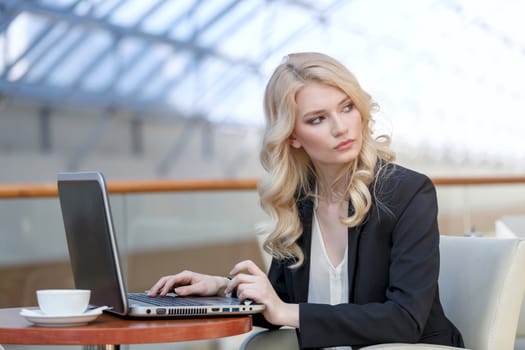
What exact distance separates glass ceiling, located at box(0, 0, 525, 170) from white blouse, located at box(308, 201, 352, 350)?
7.35 m

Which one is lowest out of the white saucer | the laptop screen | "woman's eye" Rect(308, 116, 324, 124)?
the white saucer

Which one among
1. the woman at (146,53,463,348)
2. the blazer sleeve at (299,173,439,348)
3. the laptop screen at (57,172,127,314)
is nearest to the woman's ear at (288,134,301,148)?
the woman at (146,53,463,348)

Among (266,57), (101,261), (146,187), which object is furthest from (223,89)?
(101,261)

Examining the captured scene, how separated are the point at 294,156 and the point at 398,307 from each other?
581 millimetres

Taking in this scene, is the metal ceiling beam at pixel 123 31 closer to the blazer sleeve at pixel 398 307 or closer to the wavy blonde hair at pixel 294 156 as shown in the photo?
the wavy blonde hair at pixel 294 156

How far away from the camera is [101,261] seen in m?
2.04

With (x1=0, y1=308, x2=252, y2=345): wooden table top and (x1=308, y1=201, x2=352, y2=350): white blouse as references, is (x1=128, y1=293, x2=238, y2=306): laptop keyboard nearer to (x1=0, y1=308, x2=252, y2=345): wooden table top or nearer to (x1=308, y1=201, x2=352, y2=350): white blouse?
(x1=0, y1=308, x2=252, y2=345): wooden table top

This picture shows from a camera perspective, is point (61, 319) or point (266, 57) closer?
point (61, 319)

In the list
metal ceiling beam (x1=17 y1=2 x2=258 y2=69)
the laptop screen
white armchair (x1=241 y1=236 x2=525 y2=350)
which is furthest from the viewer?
metal ceiling beam (x1=17 y1=2 x2=258 y2=69)

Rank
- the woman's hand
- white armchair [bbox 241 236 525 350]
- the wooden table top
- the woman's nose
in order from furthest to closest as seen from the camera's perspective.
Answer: white armchair [bbox 241 236 525 350]
the woman's nose
the woman's hand
the wooden table top

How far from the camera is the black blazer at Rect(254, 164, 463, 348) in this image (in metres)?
2.10

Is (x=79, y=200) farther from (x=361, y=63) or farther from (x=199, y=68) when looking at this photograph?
(x=361, y=63)

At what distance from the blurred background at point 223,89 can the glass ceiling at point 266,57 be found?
0.02 meters

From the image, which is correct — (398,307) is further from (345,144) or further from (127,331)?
(127,331)
